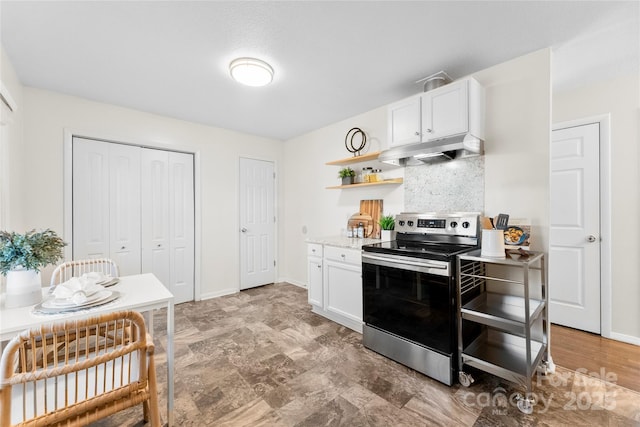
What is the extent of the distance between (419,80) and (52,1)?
2.73 m

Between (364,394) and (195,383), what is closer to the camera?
(364,394)

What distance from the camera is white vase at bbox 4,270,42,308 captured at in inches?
55.8

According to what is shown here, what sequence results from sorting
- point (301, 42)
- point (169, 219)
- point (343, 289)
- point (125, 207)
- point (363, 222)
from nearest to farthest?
point (301, 42)
point (343, 289)
point (125, 207)
point (363, 222)
point (169, 219)

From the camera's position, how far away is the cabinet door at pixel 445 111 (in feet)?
7.42

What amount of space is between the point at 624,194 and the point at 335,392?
310 centimetres

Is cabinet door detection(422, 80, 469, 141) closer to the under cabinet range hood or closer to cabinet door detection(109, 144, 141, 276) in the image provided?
the under cabinet range hood

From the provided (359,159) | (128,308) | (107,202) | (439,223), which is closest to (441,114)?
(439,223)

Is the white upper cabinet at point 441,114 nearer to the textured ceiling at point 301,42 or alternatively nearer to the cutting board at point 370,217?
the textured ceiling at point 301,42

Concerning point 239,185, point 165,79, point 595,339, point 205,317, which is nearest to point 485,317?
point 595,339

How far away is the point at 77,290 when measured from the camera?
58.6 inches

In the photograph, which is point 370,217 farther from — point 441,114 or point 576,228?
point 576,228

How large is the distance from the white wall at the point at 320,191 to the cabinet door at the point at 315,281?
773 mm

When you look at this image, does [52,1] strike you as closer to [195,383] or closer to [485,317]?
[195,383]

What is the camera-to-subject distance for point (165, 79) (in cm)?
264
